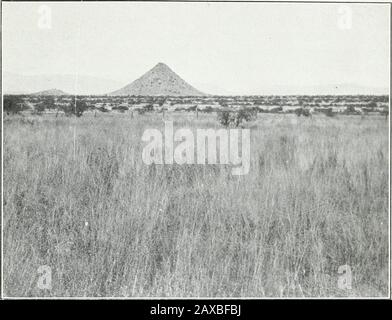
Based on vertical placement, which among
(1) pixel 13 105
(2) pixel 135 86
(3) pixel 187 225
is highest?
(2) pixel 135 86

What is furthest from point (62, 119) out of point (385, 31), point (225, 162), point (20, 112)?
point (385, 31)

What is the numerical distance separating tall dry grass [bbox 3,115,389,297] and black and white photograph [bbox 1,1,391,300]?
1 cm

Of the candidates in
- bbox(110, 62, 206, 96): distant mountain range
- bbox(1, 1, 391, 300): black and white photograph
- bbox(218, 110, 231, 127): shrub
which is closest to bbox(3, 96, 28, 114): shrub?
bbox(1, 1, 391, 300): black and white photograph

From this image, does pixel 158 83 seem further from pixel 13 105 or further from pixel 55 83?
Result: pixel 13 105

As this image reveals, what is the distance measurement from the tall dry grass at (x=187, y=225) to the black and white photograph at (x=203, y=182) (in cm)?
1

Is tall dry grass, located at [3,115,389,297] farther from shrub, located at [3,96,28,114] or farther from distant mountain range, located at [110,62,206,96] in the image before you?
distant mountain range, located at [110,62,206,96]

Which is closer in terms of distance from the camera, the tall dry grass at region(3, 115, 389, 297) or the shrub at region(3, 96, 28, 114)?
the tall dry grass at region(3, 115, 389, 297)

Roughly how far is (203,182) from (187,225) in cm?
58

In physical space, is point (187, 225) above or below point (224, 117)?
below

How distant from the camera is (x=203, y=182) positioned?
14.6ft

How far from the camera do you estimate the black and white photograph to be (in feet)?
12.3

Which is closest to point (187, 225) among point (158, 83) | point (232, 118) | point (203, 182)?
point (203, 182)

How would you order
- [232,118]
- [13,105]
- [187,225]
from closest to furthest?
[187,225]
[13,105]
[232,118]

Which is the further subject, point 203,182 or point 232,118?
point 232,118
